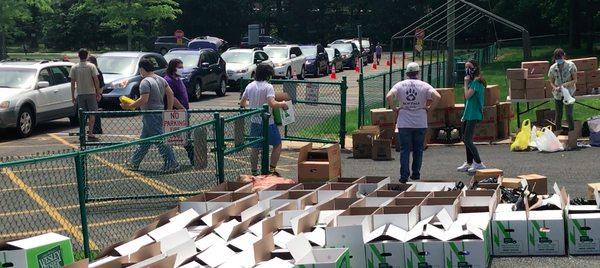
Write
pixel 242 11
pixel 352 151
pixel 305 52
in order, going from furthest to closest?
1. pixel 242 11
2. pixel 305 52
3. pixel 352 151

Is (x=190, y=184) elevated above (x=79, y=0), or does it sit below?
below

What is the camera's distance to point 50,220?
8.61m

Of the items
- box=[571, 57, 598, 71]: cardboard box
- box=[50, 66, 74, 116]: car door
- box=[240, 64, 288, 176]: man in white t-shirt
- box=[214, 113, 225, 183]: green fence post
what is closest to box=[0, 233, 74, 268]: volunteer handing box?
box=[214, 113, 225, 183]: green fence post

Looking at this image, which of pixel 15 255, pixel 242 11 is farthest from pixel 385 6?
pixel 15 255

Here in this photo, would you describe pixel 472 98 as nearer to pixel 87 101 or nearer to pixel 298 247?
pixel 298 247

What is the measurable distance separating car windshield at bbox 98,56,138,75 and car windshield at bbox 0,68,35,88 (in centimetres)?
486

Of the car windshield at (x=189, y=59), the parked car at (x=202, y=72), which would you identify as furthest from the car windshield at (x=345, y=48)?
the car windshield at (x=189, y=59)

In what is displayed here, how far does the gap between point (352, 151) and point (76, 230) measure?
30.1ft

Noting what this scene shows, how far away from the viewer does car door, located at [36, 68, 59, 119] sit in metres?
21.2

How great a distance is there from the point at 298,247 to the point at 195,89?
2306cm

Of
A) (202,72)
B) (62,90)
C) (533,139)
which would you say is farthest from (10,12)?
(533,139)

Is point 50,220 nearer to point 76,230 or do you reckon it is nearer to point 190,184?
point 76,230

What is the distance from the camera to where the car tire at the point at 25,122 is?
66.8 ft

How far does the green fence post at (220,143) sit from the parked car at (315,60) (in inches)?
1282
